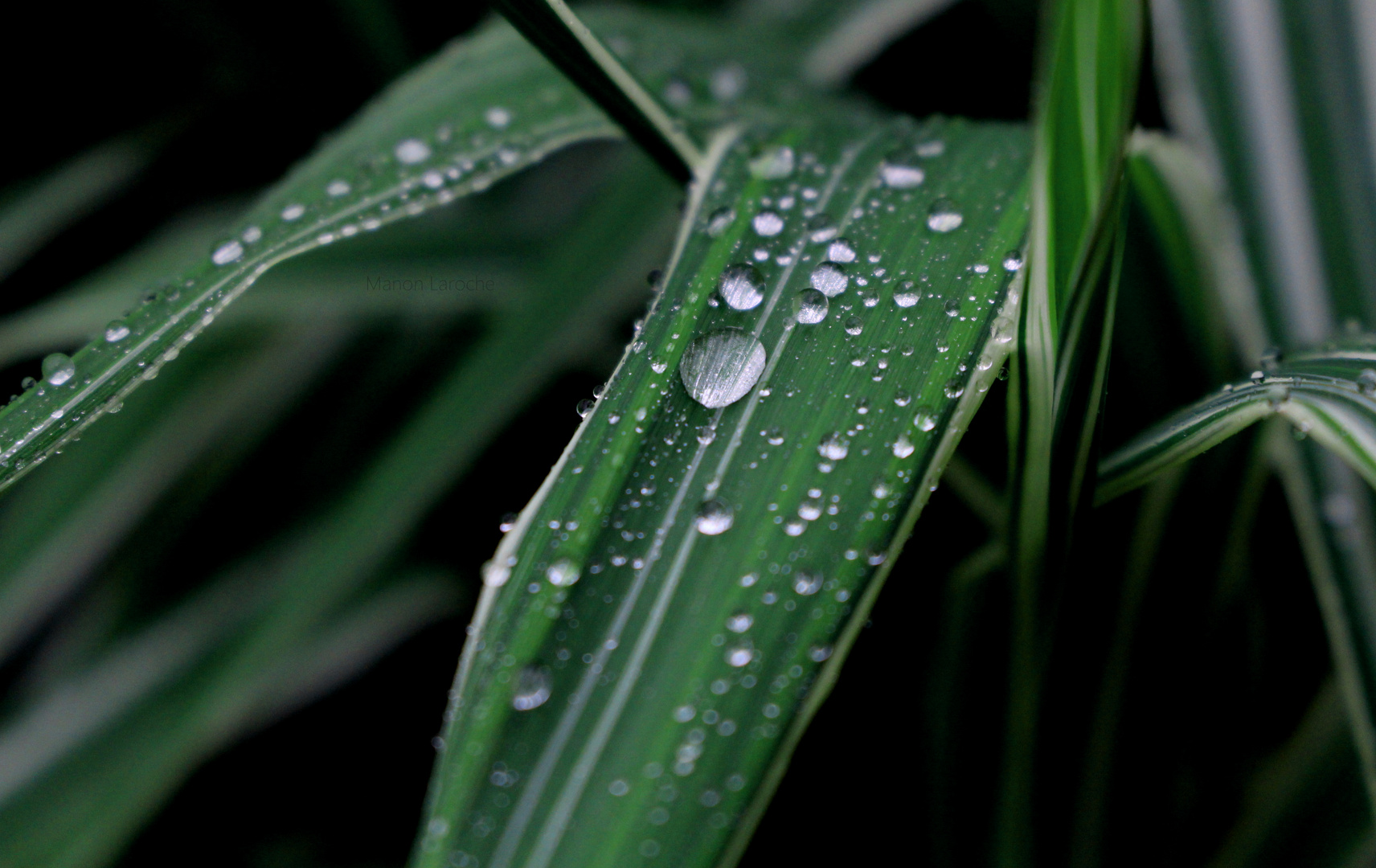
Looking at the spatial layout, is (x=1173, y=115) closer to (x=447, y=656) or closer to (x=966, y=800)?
(x=966, y=800)

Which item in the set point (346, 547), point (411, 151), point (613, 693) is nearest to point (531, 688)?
point (613, 693)

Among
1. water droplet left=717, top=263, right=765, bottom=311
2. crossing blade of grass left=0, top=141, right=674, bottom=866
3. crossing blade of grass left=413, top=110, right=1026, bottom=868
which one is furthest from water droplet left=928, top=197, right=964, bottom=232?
crossing blade of grass left=0, top=141, right=674, bottom=866

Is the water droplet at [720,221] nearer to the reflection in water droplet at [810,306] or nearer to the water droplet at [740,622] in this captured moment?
the reflection in water droplet at [810,306]

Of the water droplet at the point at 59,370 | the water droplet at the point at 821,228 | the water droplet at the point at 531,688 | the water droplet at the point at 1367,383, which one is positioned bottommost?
the water droplet at the point at 531,688

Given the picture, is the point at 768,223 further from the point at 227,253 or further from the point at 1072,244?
the point at 227,253

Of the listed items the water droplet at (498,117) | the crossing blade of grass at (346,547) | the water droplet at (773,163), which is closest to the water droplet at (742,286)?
the water droplet at (773,163)

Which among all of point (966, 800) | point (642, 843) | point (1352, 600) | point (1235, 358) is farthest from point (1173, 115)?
point (642, 843)
